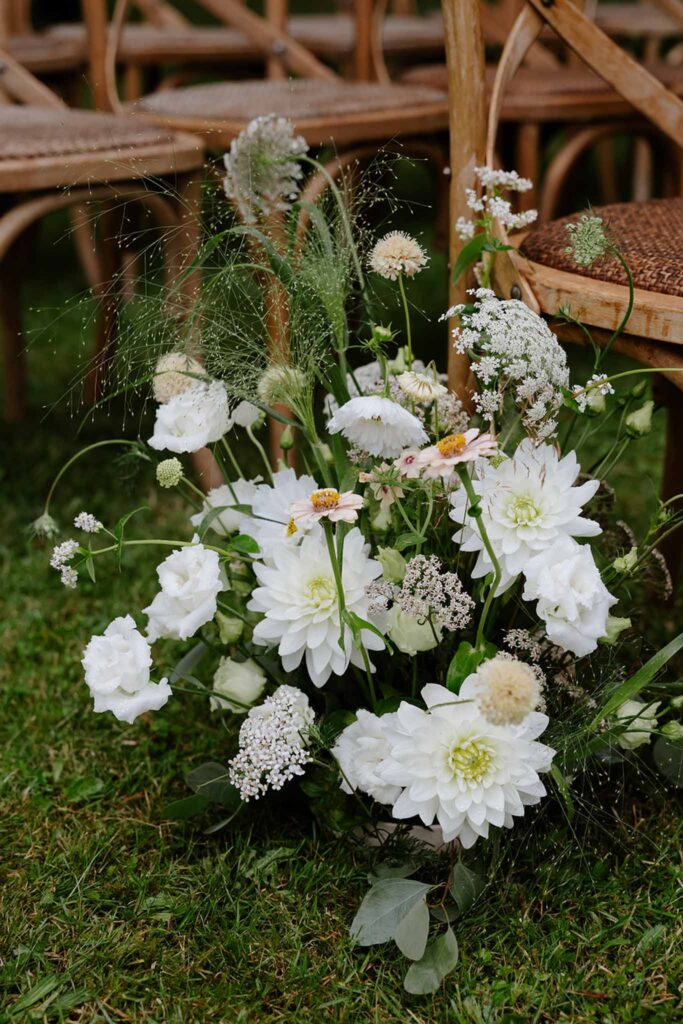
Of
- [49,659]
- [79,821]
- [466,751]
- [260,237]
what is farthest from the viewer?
[49,659]

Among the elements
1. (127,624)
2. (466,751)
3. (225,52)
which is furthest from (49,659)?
(225,52)

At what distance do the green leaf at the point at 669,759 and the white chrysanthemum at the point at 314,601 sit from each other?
0.30 metres

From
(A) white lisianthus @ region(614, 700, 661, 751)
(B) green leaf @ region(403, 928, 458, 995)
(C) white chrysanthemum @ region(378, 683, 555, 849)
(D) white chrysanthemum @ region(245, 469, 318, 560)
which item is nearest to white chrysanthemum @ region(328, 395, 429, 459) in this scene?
(D) white chrysanthemum @ region(245, 469, 318, 560)

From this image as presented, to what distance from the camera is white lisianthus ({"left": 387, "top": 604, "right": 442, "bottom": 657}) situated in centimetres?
100

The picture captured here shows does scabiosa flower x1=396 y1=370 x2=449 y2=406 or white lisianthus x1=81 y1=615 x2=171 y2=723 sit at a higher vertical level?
scabiosa flower x1=396 y1=370 x2=449 y2=406

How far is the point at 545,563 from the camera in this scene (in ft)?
3.08

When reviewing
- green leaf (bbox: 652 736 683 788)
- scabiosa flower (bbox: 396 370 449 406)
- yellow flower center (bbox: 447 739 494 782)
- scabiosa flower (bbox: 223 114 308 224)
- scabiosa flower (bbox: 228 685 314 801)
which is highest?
scabiosa flower (bbox: 223 114 308 224)

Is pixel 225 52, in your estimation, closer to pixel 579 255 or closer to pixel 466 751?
pixel 579 255

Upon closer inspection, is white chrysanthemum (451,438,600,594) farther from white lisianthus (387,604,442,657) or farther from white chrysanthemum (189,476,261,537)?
white chrysanthemum (189,476,261,537)

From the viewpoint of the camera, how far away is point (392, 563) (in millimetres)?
993

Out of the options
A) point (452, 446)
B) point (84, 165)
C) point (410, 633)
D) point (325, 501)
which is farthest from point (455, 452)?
point (84, 165)

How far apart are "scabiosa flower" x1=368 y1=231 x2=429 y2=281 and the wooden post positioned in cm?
10

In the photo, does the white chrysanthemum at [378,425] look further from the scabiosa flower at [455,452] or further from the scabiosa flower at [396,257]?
the scabiosa flower at [396,257]

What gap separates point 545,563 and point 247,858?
0.43 m
